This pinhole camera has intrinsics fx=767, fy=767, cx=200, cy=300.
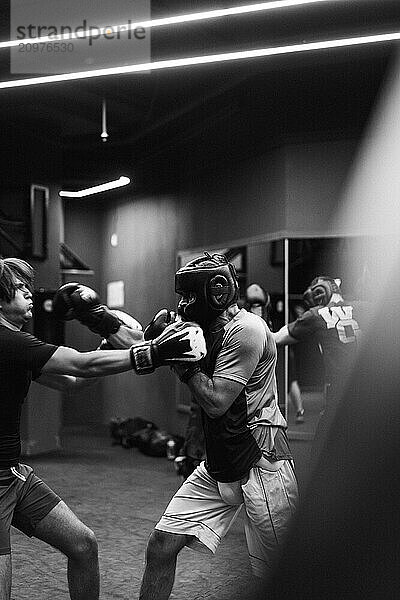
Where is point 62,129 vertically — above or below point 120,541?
above

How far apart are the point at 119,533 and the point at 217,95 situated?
3.97 m

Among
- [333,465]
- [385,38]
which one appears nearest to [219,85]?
[385,38]

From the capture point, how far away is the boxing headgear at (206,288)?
8.19ft

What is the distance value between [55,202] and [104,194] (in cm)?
248

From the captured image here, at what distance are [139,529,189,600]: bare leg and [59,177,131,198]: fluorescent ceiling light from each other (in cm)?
729

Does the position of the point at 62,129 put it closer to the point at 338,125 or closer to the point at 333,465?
the point at 338,125

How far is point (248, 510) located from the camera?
241 cm

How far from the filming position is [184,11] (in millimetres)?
5090

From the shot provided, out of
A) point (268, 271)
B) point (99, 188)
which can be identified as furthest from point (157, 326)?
point (99, 188)

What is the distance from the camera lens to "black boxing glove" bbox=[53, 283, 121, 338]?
291cm

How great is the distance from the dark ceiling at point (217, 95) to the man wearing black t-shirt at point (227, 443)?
300 cm

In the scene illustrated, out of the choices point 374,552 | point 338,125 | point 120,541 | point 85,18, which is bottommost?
point 120,541

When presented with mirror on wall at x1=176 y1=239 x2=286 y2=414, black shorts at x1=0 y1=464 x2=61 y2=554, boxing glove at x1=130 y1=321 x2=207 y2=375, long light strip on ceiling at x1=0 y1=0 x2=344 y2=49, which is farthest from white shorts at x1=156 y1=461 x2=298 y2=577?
mirror on wall at x1=176 y1=239 x2=286 y2=414

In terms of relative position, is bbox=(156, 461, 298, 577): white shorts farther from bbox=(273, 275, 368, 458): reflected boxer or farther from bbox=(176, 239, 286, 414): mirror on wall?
bbox=(176, 239, 286, 414): mirror on wall
